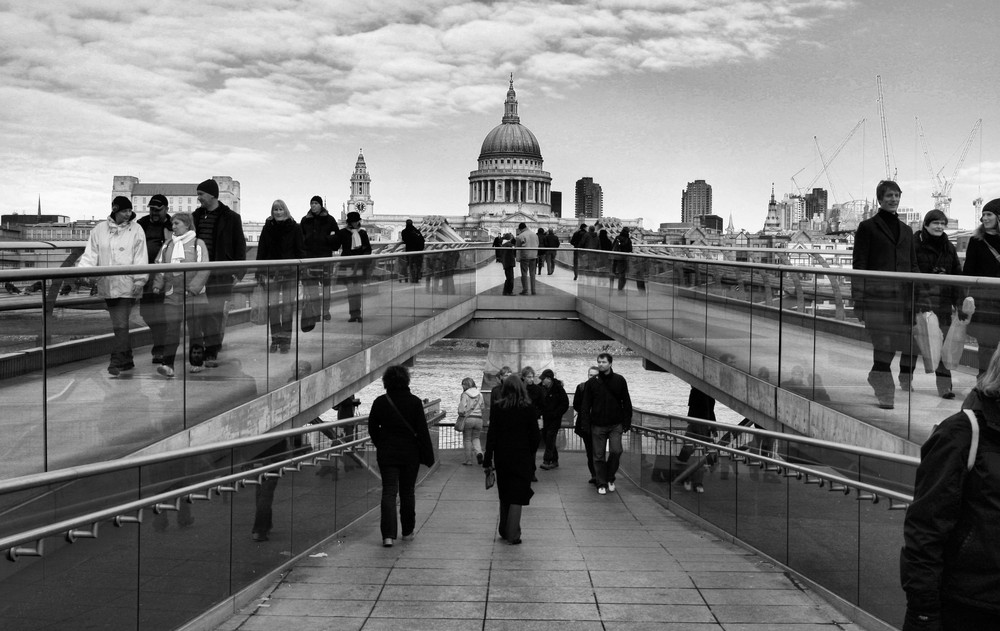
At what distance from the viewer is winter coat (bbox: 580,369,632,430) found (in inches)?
538

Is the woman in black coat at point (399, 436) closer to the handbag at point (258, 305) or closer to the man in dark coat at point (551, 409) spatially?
the handbag at point (258, 305)

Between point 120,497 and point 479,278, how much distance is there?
2113cm

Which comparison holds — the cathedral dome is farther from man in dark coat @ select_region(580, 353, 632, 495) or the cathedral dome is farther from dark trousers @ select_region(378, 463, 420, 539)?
dark trousers @ select_region(378, 463, 420, 539)

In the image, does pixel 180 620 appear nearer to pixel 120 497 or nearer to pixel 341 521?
pixel 120 497

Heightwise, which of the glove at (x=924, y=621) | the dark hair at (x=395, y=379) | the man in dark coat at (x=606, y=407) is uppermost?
the dark hair at (x=395, y=379)

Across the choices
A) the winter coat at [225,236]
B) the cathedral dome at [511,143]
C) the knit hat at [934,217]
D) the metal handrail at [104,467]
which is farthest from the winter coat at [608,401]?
the cathedral dome at [511,143]

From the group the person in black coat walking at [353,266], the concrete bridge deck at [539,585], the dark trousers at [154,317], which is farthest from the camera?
the person in black coat walking at [353,266]

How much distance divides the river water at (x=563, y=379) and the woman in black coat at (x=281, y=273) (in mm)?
47721

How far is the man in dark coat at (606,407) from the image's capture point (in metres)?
13.7

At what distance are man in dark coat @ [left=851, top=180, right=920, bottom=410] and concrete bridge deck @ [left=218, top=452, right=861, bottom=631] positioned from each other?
1741mm

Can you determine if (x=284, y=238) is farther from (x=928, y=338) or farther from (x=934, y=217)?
(x=928, y=338)

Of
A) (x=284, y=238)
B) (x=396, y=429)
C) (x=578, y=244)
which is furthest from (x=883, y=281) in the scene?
(x=578, y=244)

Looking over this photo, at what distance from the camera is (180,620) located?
624 centimetres

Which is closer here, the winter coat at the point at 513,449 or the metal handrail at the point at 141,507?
the metal handrail at the point at 141,507
